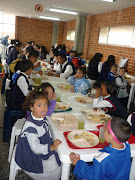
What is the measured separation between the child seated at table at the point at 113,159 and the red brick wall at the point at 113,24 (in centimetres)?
422

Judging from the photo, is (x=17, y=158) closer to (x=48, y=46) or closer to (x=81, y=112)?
(x=81, y=112)

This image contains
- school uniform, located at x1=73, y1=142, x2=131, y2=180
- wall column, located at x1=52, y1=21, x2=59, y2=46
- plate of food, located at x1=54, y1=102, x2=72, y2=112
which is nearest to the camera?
school uniform, located at x1=73, y1=142, x2=131, y2=180

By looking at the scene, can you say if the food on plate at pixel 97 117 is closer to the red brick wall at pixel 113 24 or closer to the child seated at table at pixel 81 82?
the child seated at table at pixel 81 82

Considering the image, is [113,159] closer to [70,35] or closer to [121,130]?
[121,130]

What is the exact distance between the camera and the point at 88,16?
790 cm

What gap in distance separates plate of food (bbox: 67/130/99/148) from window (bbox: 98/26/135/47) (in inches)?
171

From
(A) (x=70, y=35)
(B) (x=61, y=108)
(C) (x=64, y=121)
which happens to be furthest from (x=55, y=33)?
(C) (x=64, y=121)

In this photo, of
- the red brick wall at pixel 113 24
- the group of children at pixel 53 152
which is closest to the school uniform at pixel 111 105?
the group of children at pixel 53 152

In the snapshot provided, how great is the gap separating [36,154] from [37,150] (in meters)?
0.05

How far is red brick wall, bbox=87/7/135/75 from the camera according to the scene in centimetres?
518

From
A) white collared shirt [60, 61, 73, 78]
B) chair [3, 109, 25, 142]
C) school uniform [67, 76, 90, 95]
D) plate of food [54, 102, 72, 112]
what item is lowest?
chair [3, 109, 25, 142]

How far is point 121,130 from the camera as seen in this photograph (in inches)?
46.7

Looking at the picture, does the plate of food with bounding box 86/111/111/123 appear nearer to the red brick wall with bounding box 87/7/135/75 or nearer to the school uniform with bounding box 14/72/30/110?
the school uniform with bounding box 14/72/30/110

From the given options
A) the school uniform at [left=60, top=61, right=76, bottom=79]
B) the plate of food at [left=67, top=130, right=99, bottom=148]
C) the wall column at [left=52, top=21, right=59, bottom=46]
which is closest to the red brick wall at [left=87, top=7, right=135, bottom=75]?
the school uniform at [left=60, top=61, right=76, bottom=79]
